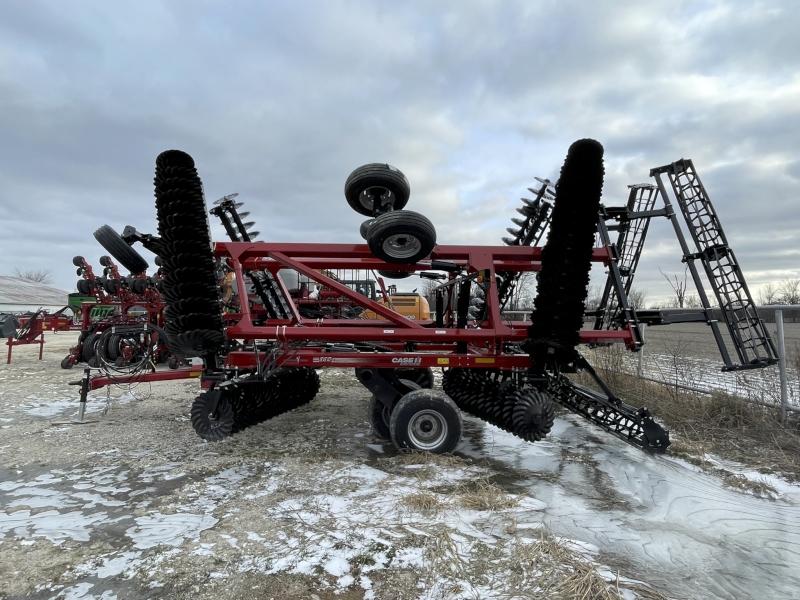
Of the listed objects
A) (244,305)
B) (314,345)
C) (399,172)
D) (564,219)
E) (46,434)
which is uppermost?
(399,172)

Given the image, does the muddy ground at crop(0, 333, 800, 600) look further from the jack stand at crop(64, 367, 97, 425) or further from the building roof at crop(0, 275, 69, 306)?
the building roof at crop(0, 275, 69, 306)

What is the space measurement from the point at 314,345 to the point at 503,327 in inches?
82.2

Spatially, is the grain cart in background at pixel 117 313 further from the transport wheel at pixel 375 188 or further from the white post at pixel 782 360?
the white post at pixel 782 360

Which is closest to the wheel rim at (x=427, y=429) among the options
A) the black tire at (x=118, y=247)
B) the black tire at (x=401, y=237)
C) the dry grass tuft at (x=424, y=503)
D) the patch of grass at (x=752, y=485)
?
the dry grass tuft at (x=424, y=503)

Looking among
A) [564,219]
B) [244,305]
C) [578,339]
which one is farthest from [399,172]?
[578,339]

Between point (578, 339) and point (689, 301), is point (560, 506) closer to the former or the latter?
point (578, 339)

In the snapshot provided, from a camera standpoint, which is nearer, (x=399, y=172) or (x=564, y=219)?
(x=564, y=219)

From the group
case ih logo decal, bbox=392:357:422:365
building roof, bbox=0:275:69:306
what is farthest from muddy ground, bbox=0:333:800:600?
building roof, bbox=0:275:69:306

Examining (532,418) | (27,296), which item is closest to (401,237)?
(532,418)

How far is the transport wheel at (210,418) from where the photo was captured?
13.7ft

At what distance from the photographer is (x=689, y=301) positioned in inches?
493

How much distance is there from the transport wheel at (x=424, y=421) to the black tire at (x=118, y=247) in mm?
2885

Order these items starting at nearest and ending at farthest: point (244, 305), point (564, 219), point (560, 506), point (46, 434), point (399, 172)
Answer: point (560, 506)
point (564, 219)
point (244, 305)
point (399, 172)
point (46, 434)

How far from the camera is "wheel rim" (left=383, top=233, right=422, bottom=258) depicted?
4386mm
